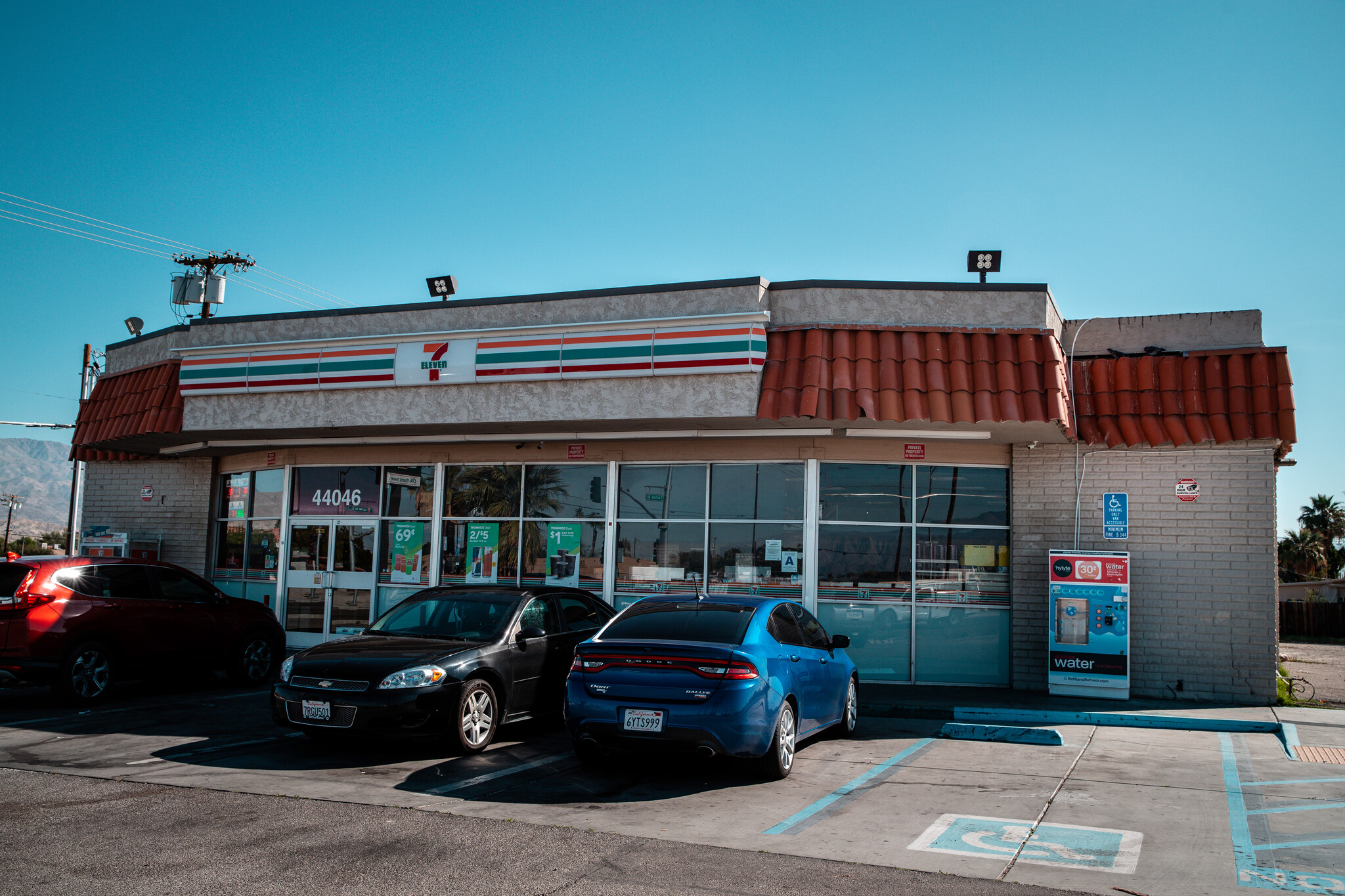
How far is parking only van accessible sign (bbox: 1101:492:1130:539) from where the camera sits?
13.2 m

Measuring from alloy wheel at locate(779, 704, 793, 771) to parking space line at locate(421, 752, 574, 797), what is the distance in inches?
78.5

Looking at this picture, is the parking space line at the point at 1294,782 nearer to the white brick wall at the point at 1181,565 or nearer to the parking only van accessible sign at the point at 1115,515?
the white brick wall at the point at 1181,565

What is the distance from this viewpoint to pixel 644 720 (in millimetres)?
7703

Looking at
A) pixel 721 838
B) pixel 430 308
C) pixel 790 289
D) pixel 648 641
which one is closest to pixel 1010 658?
pixel 790 289

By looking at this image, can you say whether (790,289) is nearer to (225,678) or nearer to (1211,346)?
(1211,346)

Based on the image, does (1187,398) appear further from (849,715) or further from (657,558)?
(657,558)

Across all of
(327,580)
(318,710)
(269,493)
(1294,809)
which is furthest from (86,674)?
(1294,809)

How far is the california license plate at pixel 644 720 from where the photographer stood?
7.66 metres

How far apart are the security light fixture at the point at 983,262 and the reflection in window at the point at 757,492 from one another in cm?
355

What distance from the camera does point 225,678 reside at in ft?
46.5

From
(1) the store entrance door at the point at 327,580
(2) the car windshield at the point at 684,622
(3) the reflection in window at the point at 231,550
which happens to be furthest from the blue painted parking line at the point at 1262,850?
(3) the reflection in window at the point at 231,550

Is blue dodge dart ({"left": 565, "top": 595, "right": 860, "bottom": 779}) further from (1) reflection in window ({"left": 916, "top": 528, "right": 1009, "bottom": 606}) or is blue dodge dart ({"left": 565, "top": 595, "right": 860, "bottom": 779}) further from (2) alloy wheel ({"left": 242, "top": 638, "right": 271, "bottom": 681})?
(2) alloy wheel ({"left": 242, "top": 638, "right": 271, "bottom": 681})

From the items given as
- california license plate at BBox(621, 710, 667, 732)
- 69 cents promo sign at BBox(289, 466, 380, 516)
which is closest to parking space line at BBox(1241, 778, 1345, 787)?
california license plate at BBox(621, 710, 667, 732)

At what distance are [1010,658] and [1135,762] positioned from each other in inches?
186
